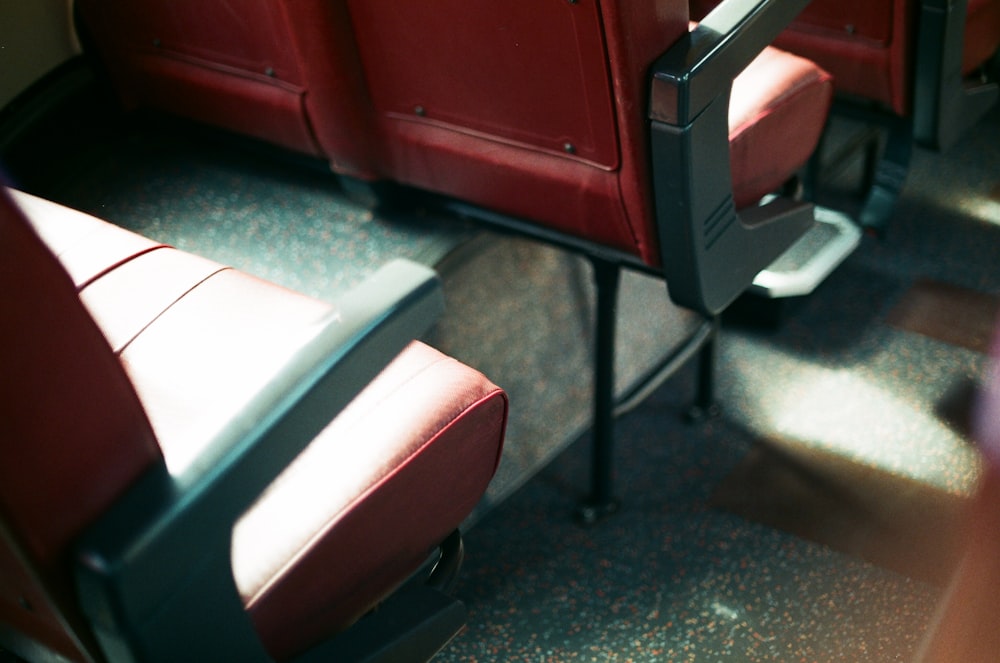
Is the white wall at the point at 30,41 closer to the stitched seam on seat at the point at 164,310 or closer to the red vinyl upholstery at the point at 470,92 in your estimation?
the red vinyl upholstery at the point at 470,92

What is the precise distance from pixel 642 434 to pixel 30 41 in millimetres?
1098

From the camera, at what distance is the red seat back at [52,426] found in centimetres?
61

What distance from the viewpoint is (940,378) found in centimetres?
184

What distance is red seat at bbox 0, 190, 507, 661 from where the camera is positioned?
2.12 ft

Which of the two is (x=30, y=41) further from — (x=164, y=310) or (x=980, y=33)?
(x=980, y=33)

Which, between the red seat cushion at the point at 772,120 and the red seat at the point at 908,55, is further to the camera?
the red seat at the point at 908,55

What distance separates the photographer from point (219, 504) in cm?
75

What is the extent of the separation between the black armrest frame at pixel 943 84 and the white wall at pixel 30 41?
119cm

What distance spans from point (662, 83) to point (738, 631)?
0.78 metres

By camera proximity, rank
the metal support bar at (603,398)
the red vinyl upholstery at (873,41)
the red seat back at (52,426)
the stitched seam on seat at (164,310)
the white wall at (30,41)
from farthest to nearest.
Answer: the red vinyl upholstery at (873,41) → the metal support bar at (603,398) → the white wall at (30,41) → the stitched seam on seat at (164,310) → the red seat back at (52,426)

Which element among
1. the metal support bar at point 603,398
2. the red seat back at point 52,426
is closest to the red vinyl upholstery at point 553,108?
the metal support bar at point 603,398

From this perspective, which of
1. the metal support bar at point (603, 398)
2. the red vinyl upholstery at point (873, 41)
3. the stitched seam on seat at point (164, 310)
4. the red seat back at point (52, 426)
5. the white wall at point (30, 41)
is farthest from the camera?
the red vinyl upholstery at point (873, 41)

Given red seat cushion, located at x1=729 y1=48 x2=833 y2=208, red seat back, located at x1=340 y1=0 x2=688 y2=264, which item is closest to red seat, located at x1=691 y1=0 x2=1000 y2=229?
red seat cushion, located at x1=729 y1=48 x2=833 y2=208

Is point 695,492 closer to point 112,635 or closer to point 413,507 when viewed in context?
point 413,507
